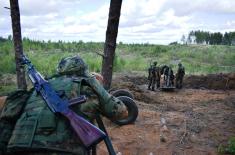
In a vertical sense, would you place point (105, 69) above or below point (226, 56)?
above

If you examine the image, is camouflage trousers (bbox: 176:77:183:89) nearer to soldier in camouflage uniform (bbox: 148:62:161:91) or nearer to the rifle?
soldier in camouflage uniform (bbox: 148:62:161:91)

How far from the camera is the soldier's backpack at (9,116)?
3.66 m

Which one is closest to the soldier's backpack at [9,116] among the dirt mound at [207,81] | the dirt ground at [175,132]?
the dirt ground at [175,132]

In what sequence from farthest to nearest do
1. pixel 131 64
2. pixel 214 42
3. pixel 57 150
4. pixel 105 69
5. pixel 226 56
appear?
pixel 214 42 → pixel 226 56 → pixel 131 64 → pixel 105 69 → pixel 57 150

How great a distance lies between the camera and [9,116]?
3668 millimetres

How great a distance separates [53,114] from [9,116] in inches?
15.7

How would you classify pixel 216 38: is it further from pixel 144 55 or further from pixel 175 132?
pixel 175 132

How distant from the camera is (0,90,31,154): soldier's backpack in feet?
12.0

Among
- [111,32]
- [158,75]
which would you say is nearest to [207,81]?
[158,75]

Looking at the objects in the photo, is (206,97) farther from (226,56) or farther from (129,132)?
(226,56)

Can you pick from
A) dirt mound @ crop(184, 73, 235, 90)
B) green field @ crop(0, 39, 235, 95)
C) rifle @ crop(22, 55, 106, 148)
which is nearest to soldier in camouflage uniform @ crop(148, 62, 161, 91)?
dirt mound @ crop(184, 73, 235, 90)

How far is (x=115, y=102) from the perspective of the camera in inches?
152

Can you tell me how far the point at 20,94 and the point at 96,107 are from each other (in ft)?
2.14

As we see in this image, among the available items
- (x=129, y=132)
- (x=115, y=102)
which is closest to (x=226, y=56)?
(x=129, y=132)
